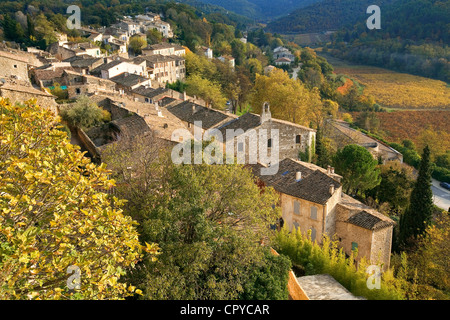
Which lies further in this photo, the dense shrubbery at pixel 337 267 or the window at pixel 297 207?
the window at pixel 297 207

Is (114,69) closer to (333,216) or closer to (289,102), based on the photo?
(289,102)

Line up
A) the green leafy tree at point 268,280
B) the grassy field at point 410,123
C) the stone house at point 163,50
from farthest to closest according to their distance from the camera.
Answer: the stone house at point 163,50 → the grassy field at point 410,123 → the green leafy tree at point 268,280

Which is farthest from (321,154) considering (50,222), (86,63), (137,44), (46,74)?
(137,44)

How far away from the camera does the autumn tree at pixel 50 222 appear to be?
733cm

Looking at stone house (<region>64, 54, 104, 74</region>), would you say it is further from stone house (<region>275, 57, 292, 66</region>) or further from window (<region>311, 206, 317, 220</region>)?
stone house (<region>275, 57, 292, 66</region>)

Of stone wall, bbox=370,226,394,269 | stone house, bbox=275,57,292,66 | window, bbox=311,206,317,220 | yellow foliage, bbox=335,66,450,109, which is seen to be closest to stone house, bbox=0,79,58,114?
window, bbox=311,206,317,220

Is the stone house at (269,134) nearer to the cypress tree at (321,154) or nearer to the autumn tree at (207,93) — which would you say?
the cypress tree at (321,154)

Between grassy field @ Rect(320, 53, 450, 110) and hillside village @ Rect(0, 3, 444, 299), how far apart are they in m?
40.1

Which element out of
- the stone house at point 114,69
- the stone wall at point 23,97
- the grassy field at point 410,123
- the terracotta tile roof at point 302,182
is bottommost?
the grassy field at point 410,123

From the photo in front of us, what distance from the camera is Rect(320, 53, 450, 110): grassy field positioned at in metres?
85.5

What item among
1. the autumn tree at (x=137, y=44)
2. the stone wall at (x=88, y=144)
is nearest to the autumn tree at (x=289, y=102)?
the stone wall at (x=88, y=144)

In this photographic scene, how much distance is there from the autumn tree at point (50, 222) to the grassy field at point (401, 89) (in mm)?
84663

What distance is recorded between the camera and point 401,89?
315ft
